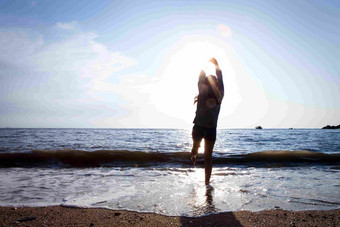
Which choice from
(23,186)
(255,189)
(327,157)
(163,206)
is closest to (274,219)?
(163,206)

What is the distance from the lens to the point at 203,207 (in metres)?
3.20

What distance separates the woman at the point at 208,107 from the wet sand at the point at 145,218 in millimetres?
1734

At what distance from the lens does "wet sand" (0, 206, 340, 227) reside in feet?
8.54

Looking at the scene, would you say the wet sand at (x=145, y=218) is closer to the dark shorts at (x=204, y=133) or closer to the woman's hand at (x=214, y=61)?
the dark shorts at (x=204, y=133)

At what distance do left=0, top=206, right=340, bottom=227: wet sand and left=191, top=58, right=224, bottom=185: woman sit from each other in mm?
1734

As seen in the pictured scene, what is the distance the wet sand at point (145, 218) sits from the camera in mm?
2604

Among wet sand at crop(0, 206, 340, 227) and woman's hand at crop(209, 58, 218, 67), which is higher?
woman's hand at crop(209, 58, 218, 67)

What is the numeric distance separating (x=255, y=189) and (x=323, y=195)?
1.08m

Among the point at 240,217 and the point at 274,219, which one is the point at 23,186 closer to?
the point at 240,217

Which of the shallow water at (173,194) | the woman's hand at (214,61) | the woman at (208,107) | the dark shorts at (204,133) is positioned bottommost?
the shallow water at (173,194)

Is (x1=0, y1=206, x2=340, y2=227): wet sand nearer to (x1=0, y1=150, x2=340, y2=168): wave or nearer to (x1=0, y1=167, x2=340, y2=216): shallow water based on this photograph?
(x1=0, y1=167, x2=340, y2=216): shallow water

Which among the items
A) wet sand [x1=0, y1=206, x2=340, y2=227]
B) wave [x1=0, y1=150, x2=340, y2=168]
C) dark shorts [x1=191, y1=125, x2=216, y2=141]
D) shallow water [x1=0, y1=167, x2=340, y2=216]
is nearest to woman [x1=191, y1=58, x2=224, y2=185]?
dark shorts [x1=191, y1=125, x2=216, y2=141]

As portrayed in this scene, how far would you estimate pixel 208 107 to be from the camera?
4426mm

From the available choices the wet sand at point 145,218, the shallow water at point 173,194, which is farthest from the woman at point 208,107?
the wet sand at point 145,218
